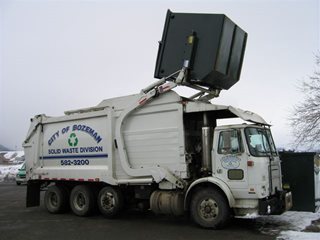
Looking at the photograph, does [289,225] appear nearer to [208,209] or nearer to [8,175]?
[208,209]

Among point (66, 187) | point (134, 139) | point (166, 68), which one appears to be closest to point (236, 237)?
point (134, 139)

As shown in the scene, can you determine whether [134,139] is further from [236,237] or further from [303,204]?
[303,204]

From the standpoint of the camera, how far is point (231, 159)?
892 centimetres

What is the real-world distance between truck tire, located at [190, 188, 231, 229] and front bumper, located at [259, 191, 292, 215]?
770 mm

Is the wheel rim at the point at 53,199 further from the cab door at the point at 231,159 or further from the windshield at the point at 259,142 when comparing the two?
the windshield at the point at 259,142

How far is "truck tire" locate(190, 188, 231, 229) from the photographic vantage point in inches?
344

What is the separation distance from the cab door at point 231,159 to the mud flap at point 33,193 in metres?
7.01

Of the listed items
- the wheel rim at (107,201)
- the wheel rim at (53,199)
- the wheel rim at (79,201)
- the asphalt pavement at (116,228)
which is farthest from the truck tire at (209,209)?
the wheel rim at (53,199)

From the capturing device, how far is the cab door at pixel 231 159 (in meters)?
8.74

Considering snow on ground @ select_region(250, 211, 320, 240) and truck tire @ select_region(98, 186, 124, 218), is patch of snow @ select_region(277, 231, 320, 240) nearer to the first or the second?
snow on ground @ select_region(250, 211, 320, 240)

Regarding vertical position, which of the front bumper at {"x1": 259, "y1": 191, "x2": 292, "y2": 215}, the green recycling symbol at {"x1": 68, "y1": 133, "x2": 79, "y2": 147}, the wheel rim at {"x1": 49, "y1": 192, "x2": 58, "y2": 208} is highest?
the green recycling symbol at {"x1": 68, "y1": 133, "x2": 79, "y2": 147}

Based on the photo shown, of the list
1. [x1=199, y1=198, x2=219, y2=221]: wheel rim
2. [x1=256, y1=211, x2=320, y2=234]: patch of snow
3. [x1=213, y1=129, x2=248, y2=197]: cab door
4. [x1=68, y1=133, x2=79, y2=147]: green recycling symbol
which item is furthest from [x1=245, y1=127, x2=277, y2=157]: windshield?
[x1=68, y1=133, x2=79, y2=147]: green recycling symbol

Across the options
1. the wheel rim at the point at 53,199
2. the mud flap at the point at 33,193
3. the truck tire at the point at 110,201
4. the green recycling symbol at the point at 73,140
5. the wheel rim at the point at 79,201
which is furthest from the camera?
the mud flap at the point at 33,193

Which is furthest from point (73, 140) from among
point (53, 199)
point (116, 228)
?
point (116, 228)
